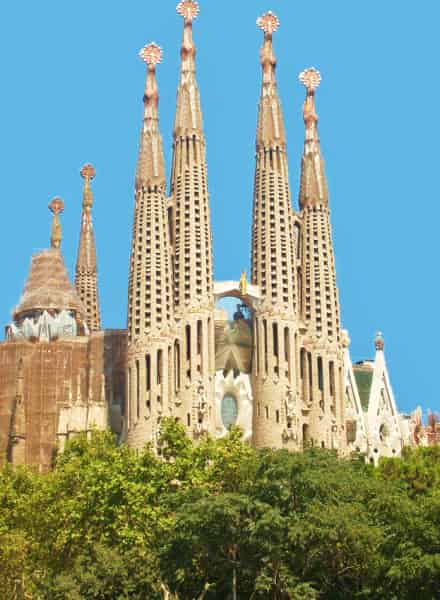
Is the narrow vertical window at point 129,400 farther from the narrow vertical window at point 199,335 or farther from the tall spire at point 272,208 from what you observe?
the tall spire at point 272,208

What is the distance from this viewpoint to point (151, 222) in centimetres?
7062

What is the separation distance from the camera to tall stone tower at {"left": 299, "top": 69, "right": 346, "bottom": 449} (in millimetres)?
71812

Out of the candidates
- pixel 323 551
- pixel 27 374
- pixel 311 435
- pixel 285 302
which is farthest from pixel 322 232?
pixel 323 551

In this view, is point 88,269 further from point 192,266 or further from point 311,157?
point 192,266

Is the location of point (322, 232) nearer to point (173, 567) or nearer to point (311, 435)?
point (311, 435)

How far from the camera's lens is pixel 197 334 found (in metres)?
69.9

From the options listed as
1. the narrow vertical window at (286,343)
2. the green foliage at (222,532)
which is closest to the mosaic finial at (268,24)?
the narrow vertical window at (286,343)

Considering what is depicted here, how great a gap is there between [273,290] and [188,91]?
11423 millimetres

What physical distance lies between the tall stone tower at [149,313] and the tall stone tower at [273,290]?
4933 mm

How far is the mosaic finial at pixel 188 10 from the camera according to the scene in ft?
249

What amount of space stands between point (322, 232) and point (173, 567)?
124ft

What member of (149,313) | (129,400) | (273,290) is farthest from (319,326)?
(129,400)

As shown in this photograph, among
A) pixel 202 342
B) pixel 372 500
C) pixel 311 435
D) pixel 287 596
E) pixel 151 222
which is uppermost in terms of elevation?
pixel 151 222

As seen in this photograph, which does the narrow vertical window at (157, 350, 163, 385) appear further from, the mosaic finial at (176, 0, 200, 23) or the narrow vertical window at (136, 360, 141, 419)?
the mosaic finial at (176, 0, 200, 23)
